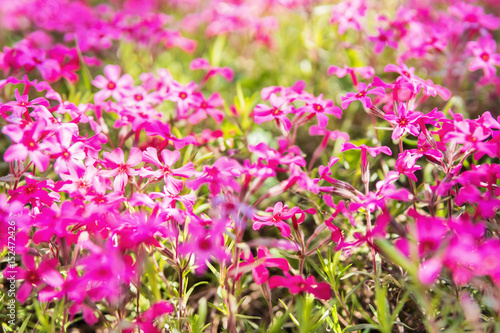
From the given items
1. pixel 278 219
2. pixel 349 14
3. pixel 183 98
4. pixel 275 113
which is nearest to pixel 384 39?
pixel 349 14

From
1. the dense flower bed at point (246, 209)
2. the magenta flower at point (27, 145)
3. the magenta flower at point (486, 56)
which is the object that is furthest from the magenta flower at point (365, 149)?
the magenta flower at point (27, 145)

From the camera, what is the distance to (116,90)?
1.93m

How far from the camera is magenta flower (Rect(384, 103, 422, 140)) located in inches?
57.1

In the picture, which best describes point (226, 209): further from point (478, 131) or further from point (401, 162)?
point (478, 131)

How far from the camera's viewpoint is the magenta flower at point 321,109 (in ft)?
5.22

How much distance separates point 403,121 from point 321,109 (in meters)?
0.33

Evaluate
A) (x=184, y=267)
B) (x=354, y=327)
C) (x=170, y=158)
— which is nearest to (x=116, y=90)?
(x=170, y=158)

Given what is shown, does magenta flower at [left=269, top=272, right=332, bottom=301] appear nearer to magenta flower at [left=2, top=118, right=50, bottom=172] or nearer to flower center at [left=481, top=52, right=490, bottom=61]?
magenta flower at [left=2, top=118, right=50, bottom=172]

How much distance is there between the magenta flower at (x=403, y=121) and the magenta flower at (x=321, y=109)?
22 centimetres

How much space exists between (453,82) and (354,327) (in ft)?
5.91

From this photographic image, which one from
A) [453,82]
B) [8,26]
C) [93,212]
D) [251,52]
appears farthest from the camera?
[251,52]

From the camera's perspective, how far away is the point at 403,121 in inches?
59.5

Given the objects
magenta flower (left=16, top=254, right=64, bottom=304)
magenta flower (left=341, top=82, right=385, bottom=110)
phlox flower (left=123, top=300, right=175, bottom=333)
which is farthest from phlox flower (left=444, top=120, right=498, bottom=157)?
magenta flower (left=16, top=254, right=64, bottom=304)

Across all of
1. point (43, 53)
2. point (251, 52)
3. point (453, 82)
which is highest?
point (43, 53)
